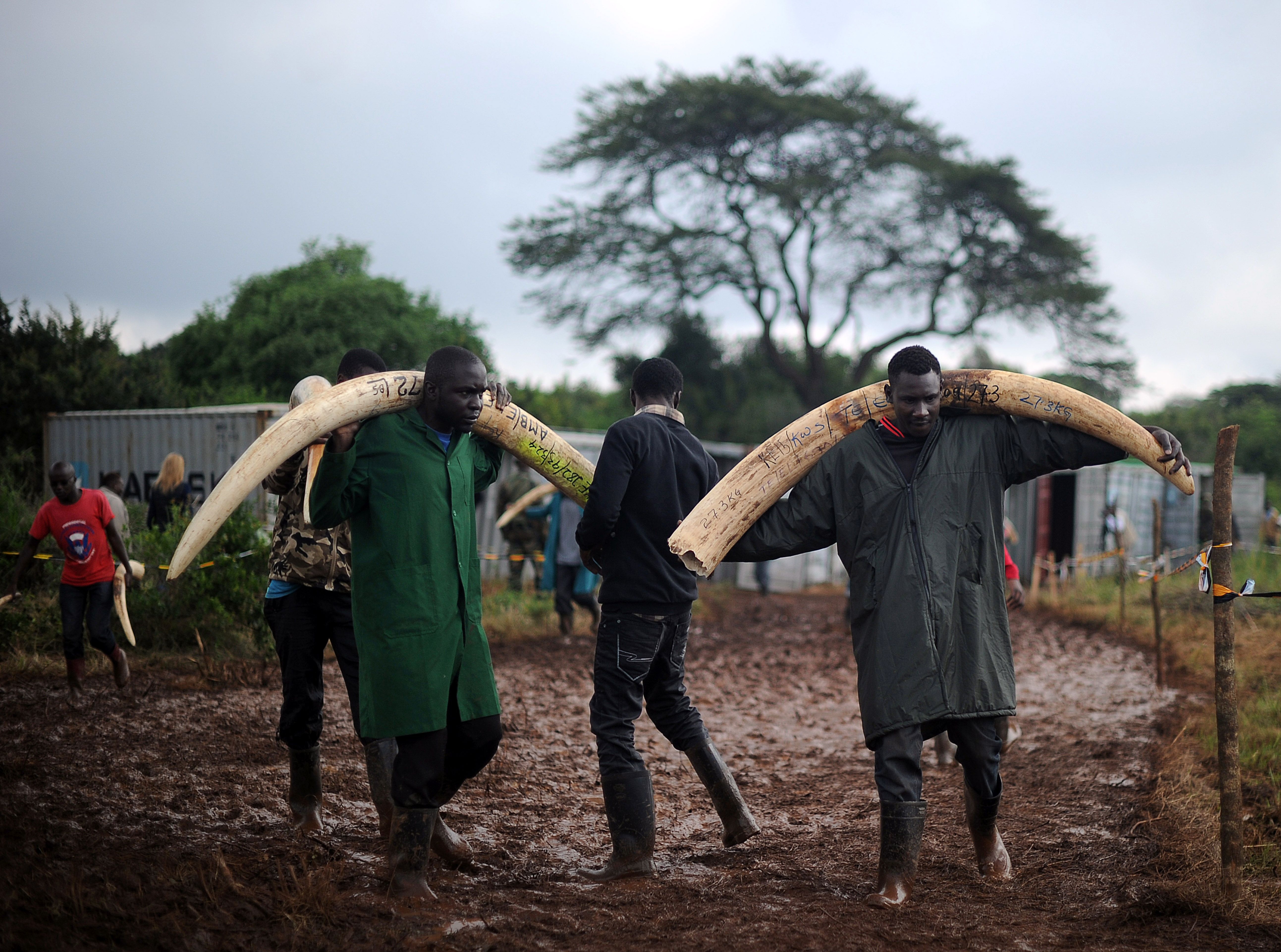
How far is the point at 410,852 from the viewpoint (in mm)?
3482

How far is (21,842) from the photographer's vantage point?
12.6ft

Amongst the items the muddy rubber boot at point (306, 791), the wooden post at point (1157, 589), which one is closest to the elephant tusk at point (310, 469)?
the muddy rubber boot at point (306, 791)

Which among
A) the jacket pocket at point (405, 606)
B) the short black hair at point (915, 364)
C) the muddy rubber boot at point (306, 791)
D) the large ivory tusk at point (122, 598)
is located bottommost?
the muddy rubber boot at point (306, 791)

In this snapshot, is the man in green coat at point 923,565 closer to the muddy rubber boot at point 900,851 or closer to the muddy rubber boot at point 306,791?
the muddy rubber boot at point 900,851

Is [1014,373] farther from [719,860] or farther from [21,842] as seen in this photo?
[21,842]

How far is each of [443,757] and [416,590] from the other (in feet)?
1.89

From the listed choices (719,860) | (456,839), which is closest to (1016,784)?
(719,860)

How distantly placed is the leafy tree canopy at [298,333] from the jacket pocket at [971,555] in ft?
55.9

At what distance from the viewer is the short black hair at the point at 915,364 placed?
367cm

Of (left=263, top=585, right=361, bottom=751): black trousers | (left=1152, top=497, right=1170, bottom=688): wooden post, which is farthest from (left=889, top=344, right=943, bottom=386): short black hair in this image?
(left=1152, top=497, right=1170, bottom=688): wooden post

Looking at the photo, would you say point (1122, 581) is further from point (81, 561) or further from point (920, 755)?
point (81, 561)

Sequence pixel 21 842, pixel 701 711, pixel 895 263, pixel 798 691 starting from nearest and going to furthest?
pixel 21 842
pixel 701 711
pixel 798 691
pixel 895 263

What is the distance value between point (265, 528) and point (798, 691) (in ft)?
16.1

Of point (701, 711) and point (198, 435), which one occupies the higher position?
point (198, 435)
